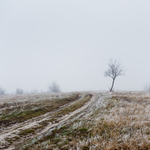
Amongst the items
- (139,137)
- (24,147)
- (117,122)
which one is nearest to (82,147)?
(139,137)

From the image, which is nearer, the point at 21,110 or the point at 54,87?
the point at 21,110

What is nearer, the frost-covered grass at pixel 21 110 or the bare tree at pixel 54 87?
the frost-covered grass at pixel 21 110

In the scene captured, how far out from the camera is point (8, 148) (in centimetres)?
601

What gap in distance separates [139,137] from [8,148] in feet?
22.8

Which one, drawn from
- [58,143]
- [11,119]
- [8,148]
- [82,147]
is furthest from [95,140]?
[11,119]

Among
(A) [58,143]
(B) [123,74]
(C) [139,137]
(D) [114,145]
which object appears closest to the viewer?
(D) [114,145]

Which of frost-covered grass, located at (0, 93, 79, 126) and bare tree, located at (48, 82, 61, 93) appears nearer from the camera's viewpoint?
frost-covered grass, located at (0, 93, 79, 126)

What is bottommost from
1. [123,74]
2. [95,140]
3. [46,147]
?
[46,147]

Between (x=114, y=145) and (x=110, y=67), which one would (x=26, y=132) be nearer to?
(x=114, y=145)

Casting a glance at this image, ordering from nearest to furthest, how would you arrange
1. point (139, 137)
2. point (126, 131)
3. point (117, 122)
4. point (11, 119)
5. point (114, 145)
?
point (114, 145) < point (139, 137) < point (126, 131) < point (117, 122) < point (11, 119)

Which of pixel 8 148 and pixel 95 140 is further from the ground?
pixel 95 140

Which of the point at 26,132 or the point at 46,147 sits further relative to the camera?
the point at 26,132

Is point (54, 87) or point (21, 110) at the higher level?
point (21, 110)

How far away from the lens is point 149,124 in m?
7.07
